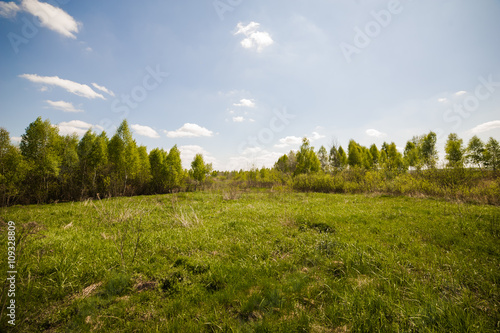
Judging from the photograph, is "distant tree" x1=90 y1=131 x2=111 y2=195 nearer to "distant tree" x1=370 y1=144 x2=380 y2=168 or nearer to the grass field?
the grass field

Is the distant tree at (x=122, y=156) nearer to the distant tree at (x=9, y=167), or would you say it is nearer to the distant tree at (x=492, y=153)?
the distant tree at (x=9, y=167)

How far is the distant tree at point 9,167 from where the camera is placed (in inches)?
660

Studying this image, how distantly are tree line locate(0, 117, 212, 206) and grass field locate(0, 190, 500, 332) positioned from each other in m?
10.6

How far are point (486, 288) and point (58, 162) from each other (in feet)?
104

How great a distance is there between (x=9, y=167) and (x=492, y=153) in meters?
67.8

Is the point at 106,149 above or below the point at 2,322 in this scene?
above

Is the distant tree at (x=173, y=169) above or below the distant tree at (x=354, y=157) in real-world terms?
below

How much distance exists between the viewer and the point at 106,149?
2617 centimetres

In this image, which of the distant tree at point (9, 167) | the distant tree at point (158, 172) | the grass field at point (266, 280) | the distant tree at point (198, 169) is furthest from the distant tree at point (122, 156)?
the grass field at point (266, 280)

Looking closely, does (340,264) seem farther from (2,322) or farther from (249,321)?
(2,322)

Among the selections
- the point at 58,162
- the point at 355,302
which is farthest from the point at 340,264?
the point at 58,162

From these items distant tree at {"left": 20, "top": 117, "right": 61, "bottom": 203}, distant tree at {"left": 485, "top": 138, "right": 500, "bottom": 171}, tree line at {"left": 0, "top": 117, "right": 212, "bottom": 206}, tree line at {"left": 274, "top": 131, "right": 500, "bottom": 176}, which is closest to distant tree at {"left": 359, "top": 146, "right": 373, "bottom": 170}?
tree line at {"left": 274, "top": 131, "right": 500, "bottom": 176}

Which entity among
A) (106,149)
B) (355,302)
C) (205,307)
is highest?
(106,149)

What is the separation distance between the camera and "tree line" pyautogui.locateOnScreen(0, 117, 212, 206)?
17.7m
